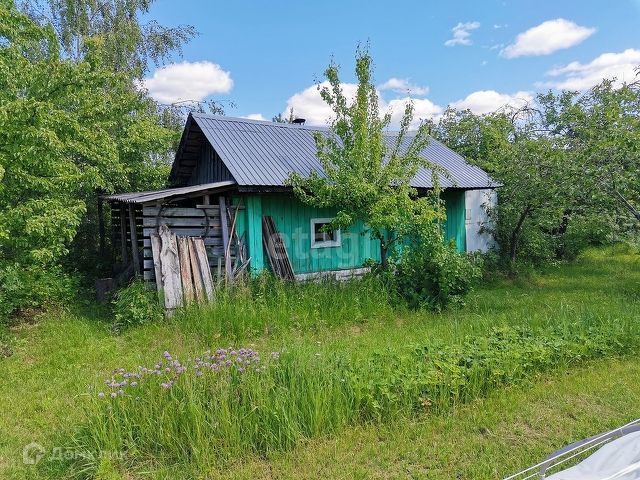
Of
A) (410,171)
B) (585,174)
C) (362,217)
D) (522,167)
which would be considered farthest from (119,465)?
(522,167)

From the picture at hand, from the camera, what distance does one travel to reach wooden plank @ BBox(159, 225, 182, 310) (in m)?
6.82

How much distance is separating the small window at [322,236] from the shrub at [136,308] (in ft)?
12.2

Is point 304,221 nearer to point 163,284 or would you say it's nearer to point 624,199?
point 163,284

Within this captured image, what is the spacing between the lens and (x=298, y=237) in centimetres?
922

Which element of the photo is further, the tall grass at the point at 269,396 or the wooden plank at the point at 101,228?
the wooden plank at the point at 101,228

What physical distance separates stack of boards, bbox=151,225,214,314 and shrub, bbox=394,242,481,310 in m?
3.54

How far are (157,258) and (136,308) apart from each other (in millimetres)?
873

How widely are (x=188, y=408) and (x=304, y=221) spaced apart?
6327 millimetres

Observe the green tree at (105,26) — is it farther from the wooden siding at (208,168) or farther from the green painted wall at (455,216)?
the green painted wall at (455,216)

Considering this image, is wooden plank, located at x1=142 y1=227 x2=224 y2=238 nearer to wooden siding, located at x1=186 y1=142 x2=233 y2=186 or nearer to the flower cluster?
wooden siding, located at x1=186 y1=142 x2=233 y2=186

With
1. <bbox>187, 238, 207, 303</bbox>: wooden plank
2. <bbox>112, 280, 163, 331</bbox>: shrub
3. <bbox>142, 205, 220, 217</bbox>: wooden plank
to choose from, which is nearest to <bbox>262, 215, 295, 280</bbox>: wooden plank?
<bbox>142, 205, 220, 217</bbox>: wooden plank

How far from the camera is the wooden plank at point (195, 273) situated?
7.04 metres

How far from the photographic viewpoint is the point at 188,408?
325cm

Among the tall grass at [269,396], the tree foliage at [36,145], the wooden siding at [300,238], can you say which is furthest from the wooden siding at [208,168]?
the tall grass at [269,396]
